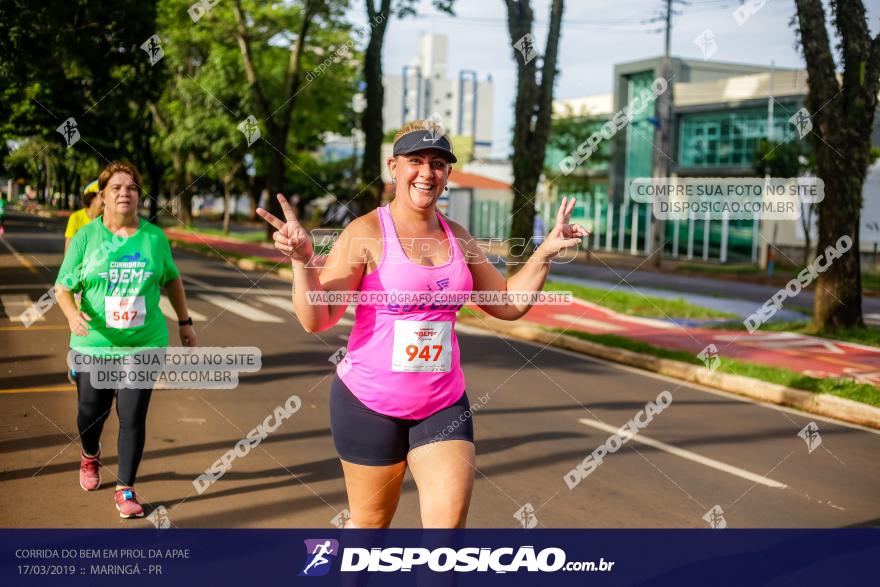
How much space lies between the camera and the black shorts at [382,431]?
364 centimetres

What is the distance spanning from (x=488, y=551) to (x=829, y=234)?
37.3 ft

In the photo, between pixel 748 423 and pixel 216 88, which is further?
pixel 216 88

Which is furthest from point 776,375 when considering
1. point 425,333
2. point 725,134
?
point 725,134

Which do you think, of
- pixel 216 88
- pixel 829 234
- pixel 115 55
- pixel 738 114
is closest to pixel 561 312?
pixel 829 234

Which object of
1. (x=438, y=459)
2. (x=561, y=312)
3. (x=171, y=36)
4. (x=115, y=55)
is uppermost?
(x=171, y=36)

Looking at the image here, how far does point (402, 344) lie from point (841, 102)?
1249cm

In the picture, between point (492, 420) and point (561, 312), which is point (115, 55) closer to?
point (561, 312)

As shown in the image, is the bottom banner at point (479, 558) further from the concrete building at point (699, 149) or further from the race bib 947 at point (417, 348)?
the concrete building at point (699, 149)

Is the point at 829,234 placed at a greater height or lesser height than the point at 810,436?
greater

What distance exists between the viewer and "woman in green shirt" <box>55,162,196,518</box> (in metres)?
5.42

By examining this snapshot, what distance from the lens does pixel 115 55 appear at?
22469mm

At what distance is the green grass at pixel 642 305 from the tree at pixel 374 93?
7.43m

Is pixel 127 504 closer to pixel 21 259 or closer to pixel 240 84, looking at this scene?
pixel 21 259

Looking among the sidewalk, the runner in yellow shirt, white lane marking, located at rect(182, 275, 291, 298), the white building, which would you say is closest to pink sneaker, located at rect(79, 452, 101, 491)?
the runner in yellow shirt
